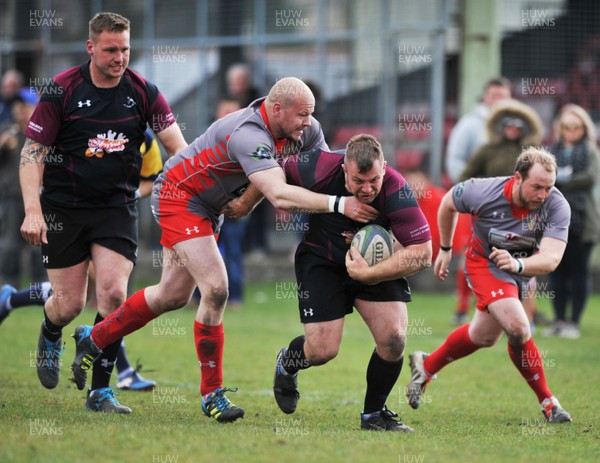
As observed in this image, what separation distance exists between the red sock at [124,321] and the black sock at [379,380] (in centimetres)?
161

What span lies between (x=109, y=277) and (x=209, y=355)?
0.97 m

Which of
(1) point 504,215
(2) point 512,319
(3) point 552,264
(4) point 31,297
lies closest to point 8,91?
(4) point 31,297

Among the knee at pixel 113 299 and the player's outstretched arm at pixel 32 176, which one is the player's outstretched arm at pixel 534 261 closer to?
the knee at pixel 113 299

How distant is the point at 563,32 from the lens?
16.9m

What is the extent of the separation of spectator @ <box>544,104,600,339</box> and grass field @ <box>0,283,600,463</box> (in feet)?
1.55

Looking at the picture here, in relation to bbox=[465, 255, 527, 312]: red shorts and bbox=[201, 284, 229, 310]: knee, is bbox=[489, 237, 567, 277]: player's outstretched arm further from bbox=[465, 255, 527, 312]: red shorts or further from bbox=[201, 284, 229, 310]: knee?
bbox=[201, 284, 229, 310]: knee

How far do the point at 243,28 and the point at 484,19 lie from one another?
13.8 ft

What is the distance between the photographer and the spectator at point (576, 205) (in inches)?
492

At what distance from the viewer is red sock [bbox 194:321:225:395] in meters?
7.24

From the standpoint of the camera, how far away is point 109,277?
7570 millimetres

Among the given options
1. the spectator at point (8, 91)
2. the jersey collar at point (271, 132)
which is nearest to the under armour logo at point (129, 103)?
the jersey collar at point (271, 132)

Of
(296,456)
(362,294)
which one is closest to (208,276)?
(362,294)

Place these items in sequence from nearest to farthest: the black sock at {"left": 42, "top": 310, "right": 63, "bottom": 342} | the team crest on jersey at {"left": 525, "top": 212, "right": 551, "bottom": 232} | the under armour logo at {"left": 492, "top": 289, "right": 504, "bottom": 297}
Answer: the under armour logo at {"left": 492, "top": 289, "right": 504, "bottom": 297} → the team crest on jersey at {"left": 525, "top": 212, "right": 551, "bottom": 232} → the black sock at {"left": 42, "top": 310, "right": 63, "bottom": 342}

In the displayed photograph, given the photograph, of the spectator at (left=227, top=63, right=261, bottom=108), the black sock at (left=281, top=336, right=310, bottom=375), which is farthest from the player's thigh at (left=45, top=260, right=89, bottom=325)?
the spectator at (left=227, top=63, right=261, bottom=108)
